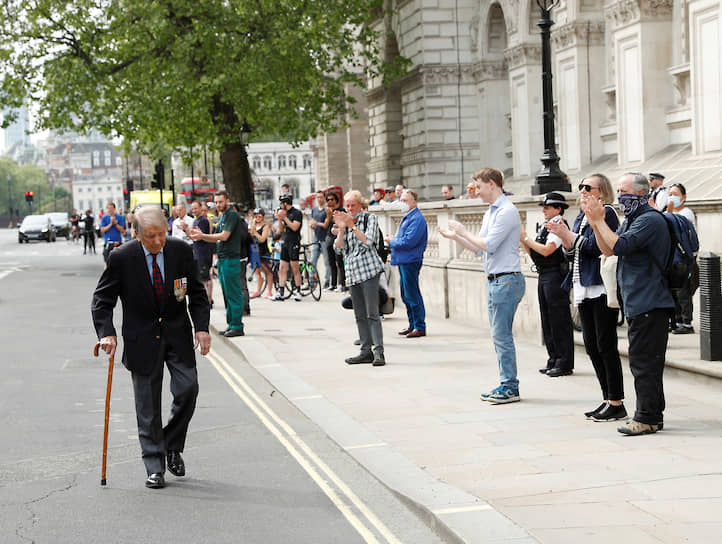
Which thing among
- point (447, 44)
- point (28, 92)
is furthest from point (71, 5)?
point (447, 44)

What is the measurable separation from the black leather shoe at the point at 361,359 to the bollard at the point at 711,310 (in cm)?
342

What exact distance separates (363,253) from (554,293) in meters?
2.11

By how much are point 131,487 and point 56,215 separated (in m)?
70.7

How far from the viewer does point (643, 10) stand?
22312 mm

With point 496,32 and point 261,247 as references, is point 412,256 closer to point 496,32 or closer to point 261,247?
point 261,247

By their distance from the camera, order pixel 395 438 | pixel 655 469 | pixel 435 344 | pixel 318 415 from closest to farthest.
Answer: pixel 655 469 < pixel 395 438 < pixel 318 415 < pixel 435 344

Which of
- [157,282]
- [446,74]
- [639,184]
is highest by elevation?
[446,74]

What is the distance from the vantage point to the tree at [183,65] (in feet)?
98.1

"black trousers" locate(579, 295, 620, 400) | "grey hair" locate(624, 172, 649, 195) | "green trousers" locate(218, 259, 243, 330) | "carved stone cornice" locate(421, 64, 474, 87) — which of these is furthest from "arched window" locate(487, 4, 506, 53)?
"grey hair" locate(624, 172, 649, 195)

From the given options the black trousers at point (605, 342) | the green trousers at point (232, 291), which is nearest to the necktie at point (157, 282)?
the black trousers at point (605, 342)

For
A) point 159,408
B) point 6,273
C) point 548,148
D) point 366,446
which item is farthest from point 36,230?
point 159,408

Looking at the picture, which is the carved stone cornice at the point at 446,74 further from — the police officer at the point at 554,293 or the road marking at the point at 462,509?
the road marking at the point at 462,509

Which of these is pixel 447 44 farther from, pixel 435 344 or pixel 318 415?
pixel 318 415

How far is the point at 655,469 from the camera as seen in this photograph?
634 cm
